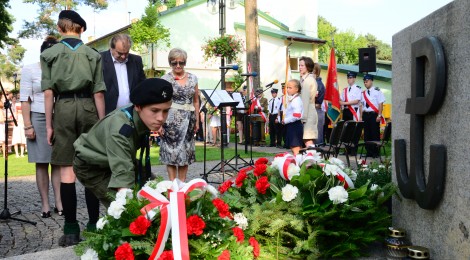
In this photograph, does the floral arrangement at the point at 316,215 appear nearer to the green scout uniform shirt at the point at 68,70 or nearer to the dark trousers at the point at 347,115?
the green scout uniform shirt at the point at 68,70

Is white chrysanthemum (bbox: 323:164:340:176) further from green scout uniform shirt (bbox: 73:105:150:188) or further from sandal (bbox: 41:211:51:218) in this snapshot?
sandal (bbox: 41:211:51:218)

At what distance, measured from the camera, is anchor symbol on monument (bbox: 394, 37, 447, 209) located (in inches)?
114

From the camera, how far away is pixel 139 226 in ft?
8.79

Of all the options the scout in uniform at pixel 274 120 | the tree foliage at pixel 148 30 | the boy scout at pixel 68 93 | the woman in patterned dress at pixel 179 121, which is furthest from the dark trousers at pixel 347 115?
the tree foliage at pixel 148 30

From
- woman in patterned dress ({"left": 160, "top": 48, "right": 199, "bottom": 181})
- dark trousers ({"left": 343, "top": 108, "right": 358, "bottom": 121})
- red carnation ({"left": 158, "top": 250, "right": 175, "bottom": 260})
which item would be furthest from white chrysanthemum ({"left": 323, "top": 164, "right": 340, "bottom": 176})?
dark trousers ({"left": 343, "top": 108, "right": 358, "bottom": 121})

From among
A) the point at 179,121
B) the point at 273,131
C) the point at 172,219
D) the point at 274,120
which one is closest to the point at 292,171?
the point at 172,219

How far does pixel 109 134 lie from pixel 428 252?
204cm

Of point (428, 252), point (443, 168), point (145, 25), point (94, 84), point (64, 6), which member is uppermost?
point (64, 6)

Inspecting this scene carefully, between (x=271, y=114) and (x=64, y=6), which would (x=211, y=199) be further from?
(x=64, y=6)

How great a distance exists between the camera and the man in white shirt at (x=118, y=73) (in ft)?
18.5

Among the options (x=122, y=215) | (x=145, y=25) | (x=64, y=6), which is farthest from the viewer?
(x=64, y=6)

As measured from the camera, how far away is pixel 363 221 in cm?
345

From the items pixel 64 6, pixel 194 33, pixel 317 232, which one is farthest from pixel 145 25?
pixel 317 232

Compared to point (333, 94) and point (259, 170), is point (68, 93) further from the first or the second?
point (333, 94)
